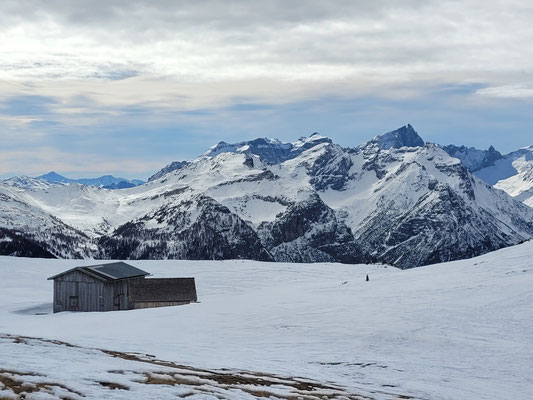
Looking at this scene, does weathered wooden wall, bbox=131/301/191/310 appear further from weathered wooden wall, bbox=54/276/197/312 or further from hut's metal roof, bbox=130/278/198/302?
hut's metal roof, bbox=130/278/198/302

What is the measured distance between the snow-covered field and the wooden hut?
3.85 meters

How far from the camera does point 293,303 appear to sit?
148 feet

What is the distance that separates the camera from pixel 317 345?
99.1 feet

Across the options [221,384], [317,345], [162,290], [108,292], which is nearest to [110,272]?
[108,292]

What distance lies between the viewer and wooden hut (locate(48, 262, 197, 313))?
5788 centimetres

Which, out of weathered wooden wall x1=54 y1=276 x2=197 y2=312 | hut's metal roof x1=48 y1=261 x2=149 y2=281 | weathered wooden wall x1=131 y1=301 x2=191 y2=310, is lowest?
weathered wooden wall x1=131 y1=301 x2=191 y2=310

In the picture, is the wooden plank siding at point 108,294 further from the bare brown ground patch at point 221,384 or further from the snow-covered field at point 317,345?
the bare brown ground patch at point 221,384

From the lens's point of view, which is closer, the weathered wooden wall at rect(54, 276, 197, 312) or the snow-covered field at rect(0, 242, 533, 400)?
the snow-covered field at rect(0, 242, 533, 400)

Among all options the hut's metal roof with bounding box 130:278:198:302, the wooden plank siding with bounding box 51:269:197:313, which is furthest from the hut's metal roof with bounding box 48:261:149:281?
the hut's metal roof with bounding box 130:278:198:302

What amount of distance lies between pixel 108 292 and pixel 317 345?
32.7 metres

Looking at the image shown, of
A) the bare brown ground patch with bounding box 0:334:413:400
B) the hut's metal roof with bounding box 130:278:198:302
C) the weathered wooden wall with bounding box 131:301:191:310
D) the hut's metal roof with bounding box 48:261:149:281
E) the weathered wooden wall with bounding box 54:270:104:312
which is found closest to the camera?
the bare brown ground patch with bounding box 0:334:413:400

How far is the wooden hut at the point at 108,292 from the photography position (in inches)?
2279

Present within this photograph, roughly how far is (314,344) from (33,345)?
13689 mm

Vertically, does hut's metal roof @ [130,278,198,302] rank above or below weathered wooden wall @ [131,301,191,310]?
above
